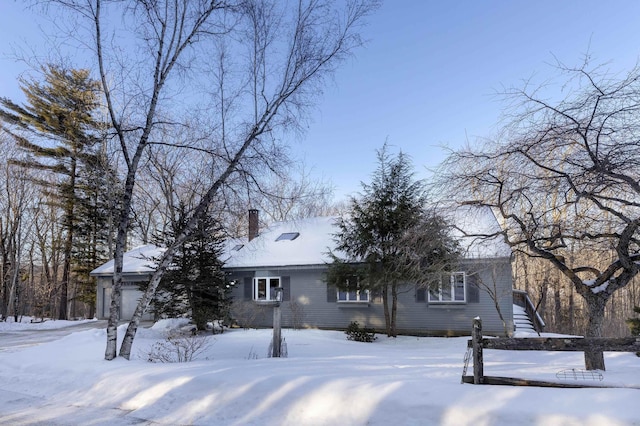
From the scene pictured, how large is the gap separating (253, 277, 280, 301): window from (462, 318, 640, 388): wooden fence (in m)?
13.9

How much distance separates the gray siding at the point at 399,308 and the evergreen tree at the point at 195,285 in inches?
63.1

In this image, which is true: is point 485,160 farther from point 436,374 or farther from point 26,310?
point 26,310

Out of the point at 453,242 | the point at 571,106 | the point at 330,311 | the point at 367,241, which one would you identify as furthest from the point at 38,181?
the point at 571,106

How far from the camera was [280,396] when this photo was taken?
575 cm

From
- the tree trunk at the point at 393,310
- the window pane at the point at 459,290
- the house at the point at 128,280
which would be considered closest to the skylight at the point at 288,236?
the house at the point at 128,280

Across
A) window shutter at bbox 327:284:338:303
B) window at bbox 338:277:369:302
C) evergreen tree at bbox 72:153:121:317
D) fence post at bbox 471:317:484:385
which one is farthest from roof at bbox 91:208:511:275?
fence post at bbox 471:317:484:385

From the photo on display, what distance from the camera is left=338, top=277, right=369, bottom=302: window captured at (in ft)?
52.9

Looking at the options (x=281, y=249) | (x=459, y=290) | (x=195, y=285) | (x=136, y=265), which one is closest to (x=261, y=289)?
(x=281, y=249)

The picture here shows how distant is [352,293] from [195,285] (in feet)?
19.9

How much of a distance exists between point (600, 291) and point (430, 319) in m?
9.41

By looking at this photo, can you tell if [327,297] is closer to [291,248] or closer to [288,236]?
[291,248]

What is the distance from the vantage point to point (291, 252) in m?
19.8

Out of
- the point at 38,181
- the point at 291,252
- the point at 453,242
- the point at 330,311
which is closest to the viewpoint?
the point at 453,242

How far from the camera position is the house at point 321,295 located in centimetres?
1589
